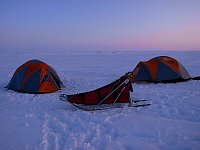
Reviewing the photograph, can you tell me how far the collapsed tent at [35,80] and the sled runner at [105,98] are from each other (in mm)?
3199

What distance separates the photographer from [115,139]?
6.16 m

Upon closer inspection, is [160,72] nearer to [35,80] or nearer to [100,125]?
[35,80]

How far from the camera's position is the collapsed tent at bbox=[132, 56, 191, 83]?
13758mm

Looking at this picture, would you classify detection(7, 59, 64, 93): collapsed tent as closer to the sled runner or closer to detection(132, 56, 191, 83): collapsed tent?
the sled runner

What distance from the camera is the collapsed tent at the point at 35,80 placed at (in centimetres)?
1173

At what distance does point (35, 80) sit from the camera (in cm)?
1186

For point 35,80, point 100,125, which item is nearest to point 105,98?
point 100,125

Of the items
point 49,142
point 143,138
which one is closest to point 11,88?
point 49,142

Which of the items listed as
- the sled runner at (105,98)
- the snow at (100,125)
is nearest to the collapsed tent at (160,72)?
the snow at (100,125)

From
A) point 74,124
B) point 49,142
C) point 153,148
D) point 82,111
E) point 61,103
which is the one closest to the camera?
point 153,148

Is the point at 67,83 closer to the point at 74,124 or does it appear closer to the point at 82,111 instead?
the point at 82,111

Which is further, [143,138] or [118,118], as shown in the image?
[118,118]

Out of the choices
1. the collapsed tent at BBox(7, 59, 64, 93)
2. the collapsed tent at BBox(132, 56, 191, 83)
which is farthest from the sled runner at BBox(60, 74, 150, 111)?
the collapsed tent at BBox(132, 56, 191, 83)

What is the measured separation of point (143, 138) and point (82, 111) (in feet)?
9.31
